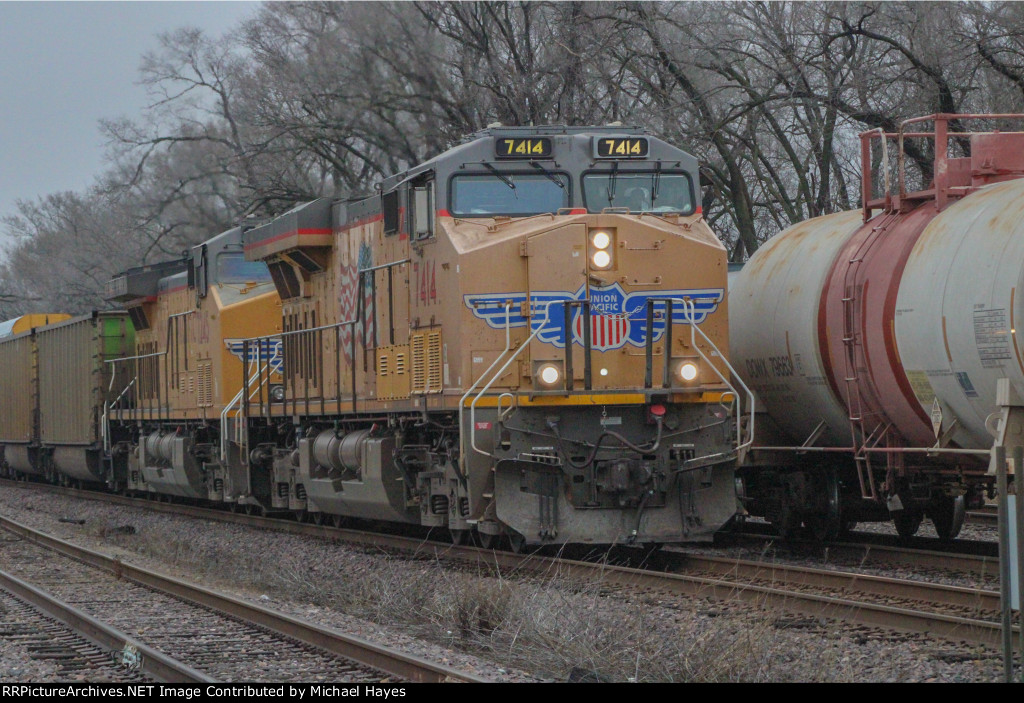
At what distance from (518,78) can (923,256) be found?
58.6 feet

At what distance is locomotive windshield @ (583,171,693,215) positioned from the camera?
39.3 feet

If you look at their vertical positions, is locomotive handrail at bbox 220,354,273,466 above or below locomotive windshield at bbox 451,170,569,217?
below

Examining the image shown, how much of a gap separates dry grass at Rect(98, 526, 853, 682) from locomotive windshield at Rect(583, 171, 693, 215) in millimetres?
3548

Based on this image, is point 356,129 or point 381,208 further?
point 356,129

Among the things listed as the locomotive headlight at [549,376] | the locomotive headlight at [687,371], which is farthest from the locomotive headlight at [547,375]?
the locomotive headlight at [687,371]

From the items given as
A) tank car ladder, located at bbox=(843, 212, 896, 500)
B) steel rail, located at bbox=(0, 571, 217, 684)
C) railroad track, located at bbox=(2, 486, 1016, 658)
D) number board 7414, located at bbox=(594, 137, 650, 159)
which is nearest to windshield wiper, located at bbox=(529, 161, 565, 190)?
number board 7414, located at bbox=(594, 137, 650, 159)

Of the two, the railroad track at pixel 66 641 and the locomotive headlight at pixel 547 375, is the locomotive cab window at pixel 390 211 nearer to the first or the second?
the locomotive headlight at pixel 547 375

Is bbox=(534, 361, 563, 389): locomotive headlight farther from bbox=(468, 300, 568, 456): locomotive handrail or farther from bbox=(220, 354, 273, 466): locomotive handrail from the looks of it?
bbox=(220, 354, 273, 466): locomotive handrail

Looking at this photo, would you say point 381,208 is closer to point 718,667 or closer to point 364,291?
point 364,291

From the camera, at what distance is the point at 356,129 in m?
30.2

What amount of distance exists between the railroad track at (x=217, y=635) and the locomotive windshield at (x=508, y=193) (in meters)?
4.22

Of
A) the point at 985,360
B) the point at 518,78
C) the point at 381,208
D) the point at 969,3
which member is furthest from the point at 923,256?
the point at 518,78

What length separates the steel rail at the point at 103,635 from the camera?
7281 mm

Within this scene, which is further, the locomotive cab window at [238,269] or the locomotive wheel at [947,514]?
the locomotive cab window at [238,269]
